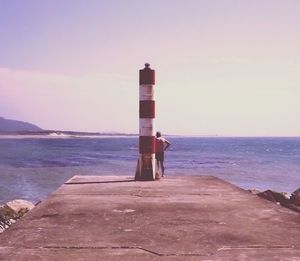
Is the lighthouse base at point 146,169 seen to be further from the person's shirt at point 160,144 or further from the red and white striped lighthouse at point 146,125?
the person's shirt at point 160,144

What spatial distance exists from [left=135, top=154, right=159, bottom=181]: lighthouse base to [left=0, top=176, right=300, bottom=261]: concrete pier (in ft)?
5.72

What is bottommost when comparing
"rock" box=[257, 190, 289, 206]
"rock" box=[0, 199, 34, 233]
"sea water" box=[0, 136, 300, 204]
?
"sea water" box=[0, 136, 300, 204]

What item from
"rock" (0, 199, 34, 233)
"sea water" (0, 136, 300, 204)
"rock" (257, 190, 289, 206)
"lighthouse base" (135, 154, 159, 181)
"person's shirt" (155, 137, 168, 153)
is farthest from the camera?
"sea water" (0, 136, 300, 204)

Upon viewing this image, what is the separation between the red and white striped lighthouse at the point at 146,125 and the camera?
729 cm

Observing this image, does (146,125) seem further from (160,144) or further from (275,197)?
(275,197)

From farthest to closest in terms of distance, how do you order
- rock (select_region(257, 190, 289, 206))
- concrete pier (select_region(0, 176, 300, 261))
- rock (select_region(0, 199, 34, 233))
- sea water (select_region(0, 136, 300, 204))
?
sea water (select_region(0, 136, 300, 204)) < rock (select_region(257, 190, 289, 206)) < rock (select_region(0, 199, 34, 233)) < concrete pier (select_region(0, 176, 300, 261))

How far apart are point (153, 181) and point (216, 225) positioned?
3.46 m

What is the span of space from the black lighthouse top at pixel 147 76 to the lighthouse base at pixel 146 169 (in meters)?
1.22

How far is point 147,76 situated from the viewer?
24.0ft

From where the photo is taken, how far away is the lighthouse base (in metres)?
7.23

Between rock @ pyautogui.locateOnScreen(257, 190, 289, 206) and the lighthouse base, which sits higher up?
the lighthouse base

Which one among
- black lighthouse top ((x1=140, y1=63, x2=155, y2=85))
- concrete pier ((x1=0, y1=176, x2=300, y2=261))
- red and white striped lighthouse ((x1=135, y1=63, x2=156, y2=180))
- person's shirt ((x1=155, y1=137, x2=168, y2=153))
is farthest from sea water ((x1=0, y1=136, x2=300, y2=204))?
concrete pier ((x1=0, y1=176, x2=300, y2=261))

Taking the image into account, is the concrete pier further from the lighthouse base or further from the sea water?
the sea water

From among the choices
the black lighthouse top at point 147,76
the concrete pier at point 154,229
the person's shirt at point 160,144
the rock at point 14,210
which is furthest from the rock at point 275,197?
the rock at point 14,210
